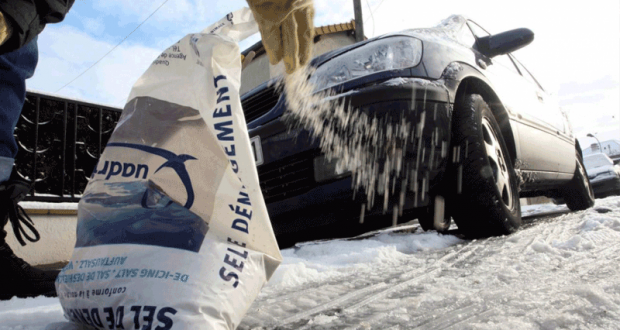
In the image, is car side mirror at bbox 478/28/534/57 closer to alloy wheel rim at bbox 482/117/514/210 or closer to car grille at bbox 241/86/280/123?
alloy wheel rim at bbox 482/117/514/210

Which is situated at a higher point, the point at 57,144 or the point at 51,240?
the point at 57,144

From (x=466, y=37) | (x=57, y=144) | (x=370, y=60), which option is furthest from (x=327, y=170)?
(x=57, y=144)

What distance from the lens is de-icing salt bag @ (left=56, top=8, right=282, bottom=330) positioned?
0.75 m

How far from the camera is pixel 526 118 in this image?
9.25 feet

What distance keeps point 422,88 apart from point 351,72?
1.09 ft

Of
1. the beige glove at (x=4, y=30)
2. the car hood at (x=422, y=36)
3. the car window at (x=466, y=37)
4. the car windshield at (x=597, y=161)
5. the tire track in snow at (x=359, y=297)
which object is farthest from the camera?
the car windshield at (x=597, y=161)

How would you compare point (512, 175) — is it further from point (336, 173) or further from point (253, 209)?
point (253, 209)

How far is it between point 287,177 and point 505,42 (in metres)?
1.69

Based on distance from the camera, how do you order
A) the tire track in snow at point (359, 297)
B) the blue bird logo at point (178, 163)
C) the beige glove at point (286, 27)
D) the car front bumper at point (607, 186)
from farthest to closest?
the car front bumper at point (607, 186) < the beige glove at point (286, 27) < the tire track in snow at point (359, 297) < the blue bird logo at point (178, 163)

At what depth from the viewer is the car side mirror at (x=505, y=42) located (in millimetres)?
2596

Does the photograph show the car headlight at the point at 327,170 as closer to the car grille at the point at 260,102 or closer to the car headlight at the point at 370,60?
the car headlight at the point at 370,60

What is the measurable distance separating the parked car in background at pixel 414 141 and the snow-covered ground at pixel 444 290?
210mm

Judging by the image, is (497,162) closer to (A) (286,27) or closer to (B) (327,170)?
(B) (327,170)

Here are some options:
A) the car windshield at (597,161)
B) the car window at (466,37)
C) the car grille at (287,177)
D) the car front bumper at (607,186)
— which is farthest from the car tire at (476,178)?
the car windshield at (597,161)
